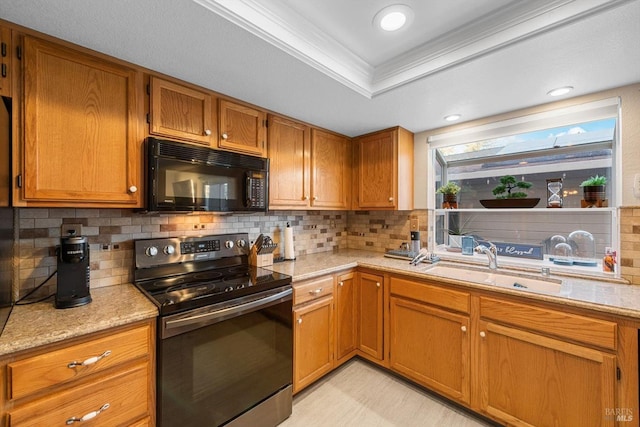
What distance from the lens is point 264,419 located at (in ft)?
5.47

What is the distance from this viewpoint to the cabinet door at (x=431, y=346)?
6.10ft

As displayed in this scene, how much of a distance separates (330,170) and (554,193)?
1.82 meters

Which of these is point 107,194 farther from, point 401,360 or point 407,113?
point 401,360

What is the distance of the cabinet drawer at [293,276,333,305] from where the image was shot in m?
1.95

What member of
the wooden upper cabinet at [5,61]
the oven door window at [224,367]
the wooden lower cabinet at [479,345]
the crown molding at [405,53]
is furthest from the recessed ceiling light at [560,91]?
the wooden upper cabinet at [5,61]

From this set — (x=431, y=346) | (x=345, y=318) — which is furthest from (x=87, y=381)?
(x=431, y=346)

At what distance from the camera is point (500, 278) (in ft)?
6.95

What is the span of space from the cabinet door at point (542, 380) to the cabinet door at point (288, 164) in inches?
65.0

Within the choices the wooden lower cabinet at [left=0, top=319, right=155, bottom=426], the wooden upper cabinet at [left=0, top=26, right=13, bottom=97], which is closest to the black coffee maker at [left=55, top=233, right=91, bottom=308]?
the wooden lower cabinet at [left=0, top=319, right=155, bottom=426]

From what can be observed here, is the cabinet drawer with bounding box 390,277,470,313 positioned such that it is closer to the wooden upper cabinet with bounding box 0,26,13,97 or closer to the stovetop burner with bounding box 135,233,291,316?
the stovetop burner with bounding box 135,233,291,316

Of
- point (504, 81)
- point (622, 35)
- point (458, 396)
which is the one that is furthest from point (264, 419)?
point (622, 35)

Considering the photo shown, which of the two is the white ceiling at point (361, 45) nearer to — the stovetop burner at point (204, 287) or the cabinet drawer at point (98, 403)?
the stovetop burner at point (204, 287)

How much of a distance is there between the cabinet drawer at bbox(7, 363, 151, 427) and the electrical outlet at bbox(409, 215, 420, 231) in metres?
2.40

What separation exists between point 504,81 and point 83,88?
236cm
